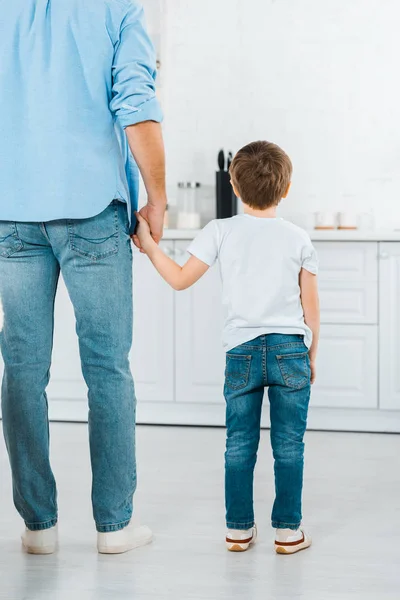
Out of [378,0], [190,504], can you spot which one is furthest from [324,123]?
[190,504]

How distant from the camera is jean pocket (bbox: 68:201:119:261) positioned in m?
1.74

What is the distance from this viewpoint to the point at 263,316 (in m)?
1.82

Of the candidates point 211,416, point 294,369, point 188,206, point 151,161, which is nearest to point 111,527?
point 294,369

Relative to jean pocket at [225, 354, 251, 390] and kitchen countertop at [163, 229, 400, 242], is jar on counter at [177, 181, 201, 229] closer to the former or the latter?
kitchen countertop at [163, 229, 400, 242]

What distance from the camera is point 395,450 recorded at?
2.96 metres

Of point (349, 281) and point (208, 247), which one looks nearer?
point (208, 247)

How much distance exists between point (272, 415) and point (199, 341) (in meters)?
1.49

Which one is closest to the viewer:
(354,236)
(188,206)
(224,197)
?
(354,236)

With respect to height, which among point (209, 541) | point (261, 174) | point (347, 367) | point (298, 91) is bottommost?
point (209, 541)

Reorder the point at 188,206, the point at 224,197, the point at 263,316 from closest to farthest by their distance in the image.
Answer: the point at 263,316 → the point at 224,197 → the point at 188,206

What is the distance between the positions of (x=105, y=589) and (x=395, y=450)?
154 cm

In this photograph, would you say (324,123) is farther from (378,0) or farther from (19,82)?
(19,82)

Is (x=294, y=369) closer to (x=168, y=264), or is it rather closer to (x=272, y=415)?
(x=272, y=415)

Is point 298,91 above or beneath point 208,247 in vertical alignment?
above
